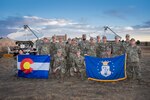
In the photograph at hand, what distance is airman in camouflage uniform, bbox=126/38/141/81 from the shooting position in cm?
996

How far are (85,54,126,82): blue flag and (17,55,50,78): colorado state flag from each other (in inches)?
84.5

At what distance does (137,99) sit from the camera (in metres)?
7.06

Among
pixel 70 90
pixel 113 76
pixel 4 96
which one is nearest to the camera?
pixel 4 96

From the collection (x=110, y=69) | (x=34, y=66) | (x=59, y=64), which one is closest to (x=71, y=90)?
(x=110, y=69)

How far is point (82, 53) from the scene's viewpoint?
11.2 meters

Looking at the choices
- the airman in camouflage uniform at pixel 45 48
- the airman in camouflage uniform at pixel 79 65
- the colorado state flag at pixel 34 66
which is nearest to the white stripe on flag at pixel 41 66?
the colorado state flag at pixel 34 66

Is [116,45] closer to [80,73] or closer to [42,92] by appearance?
[80,73]

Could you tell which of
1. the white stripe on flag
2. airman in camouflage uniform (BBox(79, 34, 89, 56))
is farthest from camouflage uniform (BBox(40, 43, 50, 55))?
airman in camouflage uniform (BBox(79, 34, 89, 56))

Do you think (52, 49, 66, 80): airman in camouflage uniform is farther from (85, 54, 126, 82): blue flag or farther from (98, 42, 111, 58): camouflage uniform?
(98, 42, 111, 58): camouflage uniform

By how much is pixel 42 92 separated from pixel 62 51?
3.33m

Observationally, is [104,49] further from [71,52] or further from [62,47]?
[62,47]

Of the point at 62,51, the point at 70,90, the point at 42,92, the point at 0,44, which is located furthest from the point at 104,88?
the point at 0,44

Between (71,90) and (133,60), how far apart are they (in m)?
3.20

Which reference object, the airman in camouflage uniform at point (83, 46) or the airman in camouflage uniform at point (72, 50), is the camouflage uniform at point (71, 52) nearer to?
the airman in camouflage uniform at point (72, 50)
